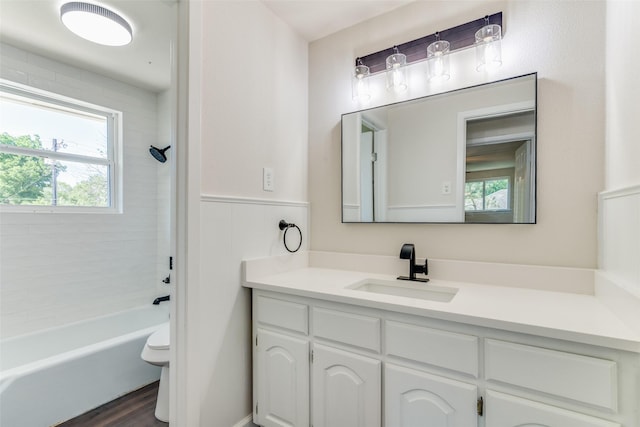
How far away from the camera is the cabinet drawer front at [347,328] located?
3.73 feet

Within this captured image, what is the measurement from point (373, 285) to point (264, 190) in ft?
2.56

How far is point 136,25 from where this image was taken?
6.17 ft

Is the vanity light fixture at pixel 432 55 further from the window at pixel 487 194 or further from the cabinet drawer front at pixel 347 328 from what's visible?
the cabinet drawer front at pixel 347 328

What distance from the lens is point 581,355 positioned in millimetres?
825

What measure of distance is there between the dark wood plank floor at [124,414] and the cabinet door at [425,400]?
1334 mm

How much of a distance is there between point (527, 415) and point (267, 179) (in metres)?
1.42

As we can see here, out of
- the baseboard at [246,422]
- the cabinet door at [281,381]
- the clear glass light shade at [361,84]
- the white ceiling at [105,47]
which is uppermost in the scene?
the white ceiling at [105,47]

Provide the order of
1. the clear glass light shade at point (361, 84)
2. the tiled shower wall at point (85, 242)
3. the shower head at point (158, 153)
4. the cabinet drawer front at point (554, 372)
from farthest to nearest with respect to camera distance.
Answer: the shower head at point (158, 153), the tiled shower wall at point (85, 242), the clear glass light shade at point (361, 84), the cabinet drawer front at point (554, 372)

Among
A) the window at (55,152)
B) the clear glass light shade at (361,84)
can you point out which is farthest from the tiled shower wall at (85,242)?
the clear glass light shade at (361,84)

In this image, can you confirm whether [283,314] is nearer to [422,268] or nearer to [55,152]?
[422,268]

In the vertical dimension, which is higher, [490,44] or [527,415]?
[490,44]

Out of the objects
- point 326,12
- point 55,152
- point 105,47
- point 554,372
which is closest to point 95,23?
point 105,47

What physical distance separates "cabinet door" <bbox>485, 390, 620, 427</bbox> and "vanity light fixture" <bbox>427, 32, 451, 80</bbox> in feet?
4.66

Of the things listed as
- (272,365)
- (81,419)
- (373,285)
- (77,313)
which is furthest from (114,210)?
(373,285)
